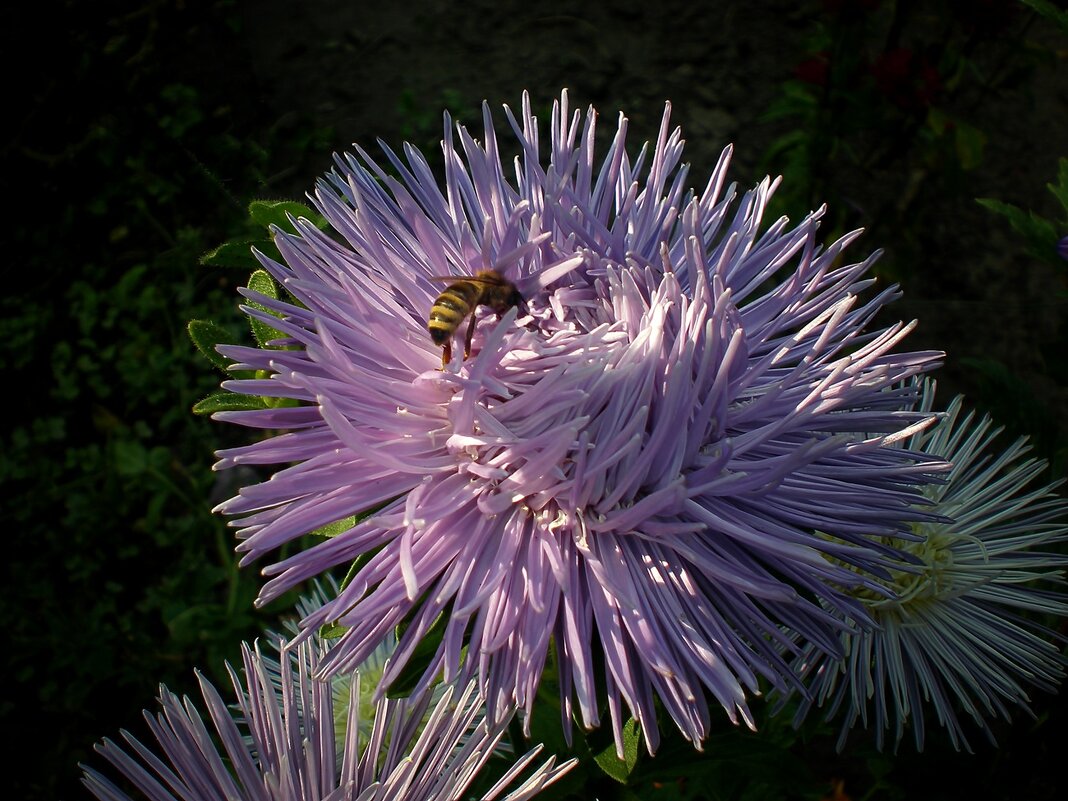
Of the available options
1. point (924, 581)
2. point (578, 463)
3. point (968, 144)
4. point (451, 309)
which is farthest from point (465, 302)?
point (968, 144)

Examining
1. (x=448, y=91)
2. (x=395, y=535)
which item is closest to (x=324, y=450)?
(x=395, y=535)

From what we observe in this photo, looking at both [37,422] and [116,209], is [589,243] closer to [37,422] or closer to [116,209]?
[37,422]

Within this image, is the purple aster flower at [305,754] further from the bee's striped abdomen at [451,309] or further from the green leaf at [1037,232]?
the green leaf at [1037,232]

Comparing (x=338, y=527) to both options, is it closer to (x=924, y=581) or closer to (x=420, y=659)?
(x=420, y=659)

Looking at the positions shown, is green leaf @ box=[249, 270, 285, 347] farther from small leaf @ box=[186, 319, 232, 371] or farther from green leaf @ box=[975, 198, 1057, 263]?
green leaf @ box=[975, 198, 1057, 263]

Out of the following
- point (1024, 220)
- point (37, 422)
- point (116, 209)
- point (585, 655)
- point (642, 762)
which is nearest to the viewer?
point (585, 655)

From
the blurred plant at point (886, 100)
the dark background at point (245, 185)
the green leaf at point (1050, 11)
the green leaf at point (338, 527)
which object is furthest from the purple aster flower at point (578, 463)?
the blurred plant at point (886, 100)
